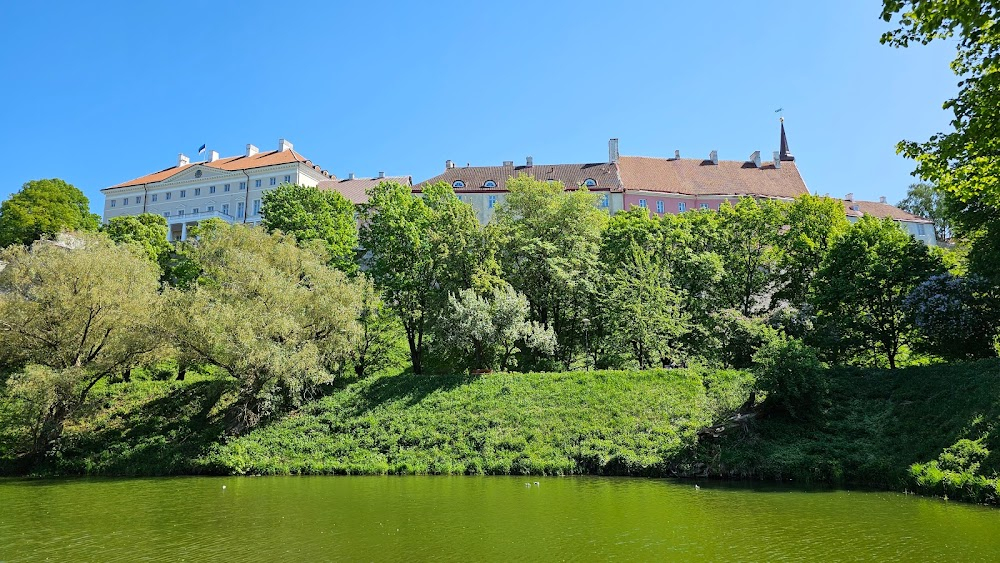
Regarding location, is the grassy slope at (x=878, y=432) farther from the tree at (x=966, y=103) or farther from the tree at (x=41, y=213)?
the tree at (x=41, y=213)

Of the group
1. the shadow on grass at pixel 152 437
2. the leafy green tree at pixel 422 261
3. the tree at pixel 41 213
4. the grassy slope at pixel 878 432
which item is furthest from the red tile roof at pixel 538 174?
the grassy slope at pixel 878 432

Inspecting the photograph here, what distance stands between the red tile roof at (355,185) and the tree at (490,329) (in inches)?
1635

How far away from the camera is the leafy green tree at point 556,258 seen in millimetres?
38375

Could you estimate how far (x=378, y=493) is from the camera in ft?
63.0

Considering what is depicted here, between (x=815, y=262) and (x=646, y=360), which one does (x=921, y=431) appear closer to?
(x=646, y=360)

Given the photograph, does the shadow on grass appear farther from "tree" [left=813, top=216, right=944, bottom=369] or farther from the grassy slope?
"tree" [left=813, top=216, right=944, bottom=369]

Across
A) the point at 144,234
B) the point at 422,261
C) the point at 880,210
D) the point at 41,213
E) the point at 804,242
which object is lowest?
the point at 422,261

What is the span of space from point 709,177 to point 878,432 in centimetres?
5373

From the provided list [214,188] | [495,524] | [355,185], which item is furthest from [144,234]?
[495,524]

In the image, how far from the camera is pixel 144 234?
53031 millimetres

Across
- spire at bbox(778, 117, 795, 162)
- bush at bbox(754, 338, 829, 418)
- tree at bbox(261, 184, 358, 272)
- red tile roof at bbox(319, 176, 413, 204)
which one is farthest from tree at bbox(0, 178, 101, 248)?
spire at bbox(778, 117, 795, 162)

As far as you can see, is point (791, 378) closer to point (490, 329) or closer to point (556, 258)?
point (490, 329)

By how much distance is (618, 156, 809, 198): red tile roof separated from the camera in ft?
230

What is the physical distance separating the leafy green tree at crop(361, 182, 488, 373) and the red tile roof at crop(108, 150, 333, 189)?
1451 inches
